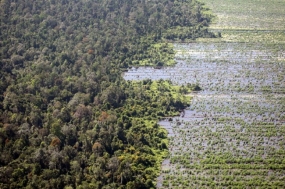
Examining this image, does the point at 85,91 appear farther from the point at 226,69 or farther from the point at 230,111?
the point at 226,69

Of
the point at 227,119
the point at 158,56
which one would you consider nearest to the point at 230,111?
the point at 227,119

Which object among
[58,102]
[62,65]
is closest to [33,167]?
[58,102]

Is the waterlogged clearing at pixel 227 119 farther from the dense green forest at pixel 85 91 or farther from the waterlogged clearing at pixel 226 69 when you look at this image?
the dense green forest at pixel 85 91

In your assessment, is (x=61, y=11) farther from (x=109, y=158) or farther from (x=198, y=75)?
(x=109, y=158)

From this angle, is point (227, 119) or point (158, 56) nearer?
point (227, 119)

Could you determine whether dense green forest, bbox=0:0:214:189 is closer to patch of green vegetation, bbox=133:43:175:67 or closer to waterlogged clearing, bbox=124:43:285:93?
patch of green vegetation, bbox=133:43:175:67

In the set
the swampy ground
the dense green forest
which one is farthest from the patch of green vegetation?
the swampy ground
